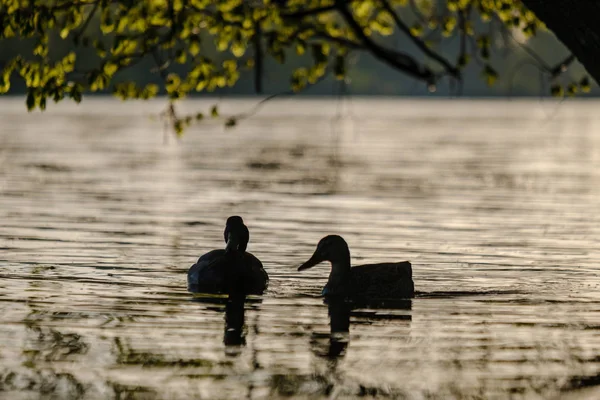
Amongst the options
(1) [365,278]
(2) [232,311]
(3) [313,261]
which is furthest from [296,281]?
(2) [232,311]

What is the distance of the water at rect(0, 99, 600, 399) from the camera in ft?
38.9

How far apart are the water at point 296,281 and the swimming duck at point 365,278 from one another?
373 mm

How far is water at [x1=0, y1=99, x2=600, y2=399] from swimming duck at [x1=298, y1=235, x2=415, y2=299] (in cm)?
37

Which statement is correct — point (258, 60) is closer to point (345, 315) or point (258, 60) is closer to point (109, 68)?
point (109, 68)

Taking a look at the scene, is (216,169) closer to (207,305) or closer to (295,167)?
(295,167)

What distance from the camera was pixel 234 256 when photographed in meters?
17.6

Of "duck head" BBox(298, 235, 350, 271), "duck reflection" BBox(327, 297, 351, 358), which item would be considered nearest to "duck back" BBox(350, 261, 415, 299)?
"duck head" BBox(298, 235, 350, 271)

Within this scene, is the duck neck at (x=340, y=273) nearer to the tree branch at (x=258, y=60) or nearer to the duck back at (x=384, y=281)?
the duck back at (x=384, y=281)

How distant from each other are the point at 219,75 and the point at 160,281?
268 cm

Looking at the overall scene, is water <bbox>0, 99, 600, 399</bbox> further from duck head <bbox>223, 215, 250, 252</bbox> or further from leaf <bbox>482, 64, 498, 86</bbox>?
leaf <bbox>482, 64, 498, 86</bbox>

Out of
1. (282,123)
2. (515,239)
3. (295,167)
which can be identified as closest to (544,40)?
(282,123)

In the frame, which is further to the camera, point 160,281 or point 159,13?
point 160,281

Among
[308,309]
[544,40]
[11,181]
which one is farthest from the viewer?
[544,40]

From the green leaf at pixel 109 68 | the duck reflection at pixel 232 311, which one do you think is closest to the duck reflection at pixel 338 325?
the duck reflection at pixel 232 311
